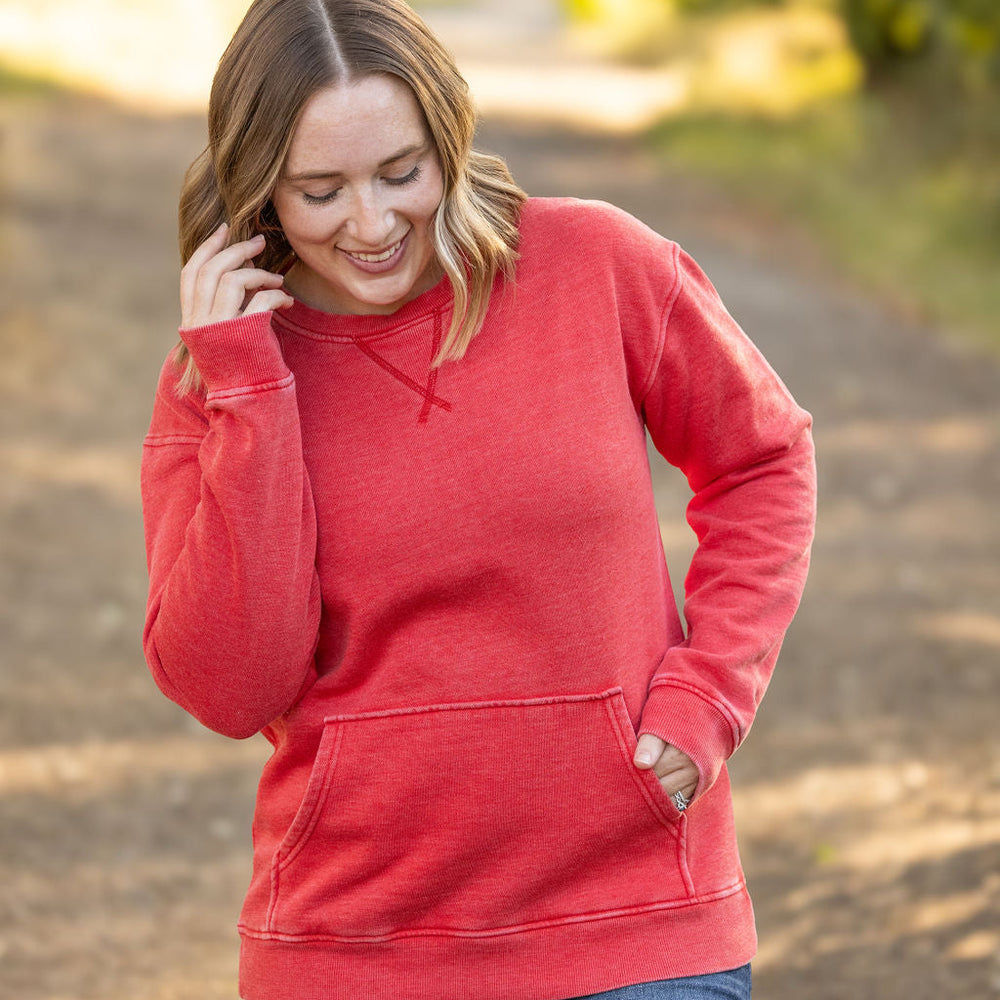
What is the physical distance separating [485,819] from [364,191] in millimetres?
845

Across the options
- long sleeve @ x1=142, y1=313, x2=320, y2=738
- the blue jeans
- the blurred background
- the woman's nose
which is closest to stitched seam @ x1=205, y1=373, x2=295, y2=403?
long sleeve @ x1=142, y1=313, x2=320, y2=738

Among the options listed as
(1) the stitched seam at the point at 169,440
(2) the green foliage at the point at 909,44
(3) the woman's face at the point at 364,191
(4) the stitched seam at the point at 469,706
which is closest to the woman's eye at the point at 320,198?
(3) the woman's face at the point at 364,191

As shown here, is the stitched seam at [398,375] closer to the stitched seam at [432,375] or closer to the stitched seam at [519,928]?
the stitched seam at [432,375]

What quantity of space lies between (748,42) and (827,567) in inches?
468

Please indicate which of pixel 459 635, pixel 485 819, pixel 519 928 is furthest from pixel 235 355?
pixel 519 928

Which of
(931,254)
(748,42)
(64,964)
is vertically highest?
(748,42)

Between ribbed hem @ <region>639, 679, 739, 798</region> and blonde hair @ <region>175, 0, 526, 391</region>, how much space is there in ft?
1.79

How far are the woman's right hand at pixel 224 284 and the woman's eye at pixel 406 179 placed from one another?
206mm

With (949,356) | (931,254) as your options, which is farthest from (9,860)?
(931,254)

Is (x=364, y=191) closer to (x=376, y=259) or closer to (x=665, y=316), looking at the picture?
(x=376, y=259)

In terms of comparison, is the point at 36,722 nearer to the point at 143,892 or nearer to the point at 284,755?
the point at 143,892

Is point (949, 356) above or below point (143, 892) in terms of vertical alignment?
above

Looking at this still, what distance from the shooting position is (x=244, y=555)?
1.82 metres

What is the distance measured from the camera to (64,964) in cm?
385
